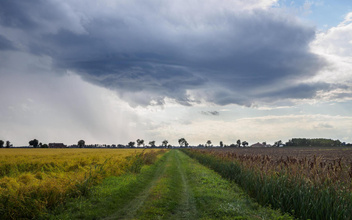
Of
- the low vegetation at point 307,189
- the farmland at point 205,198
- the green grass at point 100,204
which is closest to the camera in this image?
the low vegetation at point 307,189

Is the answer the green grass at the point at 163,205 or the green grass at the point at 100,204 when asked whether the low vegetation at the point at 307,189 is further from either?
the green grass at the point at 100,204

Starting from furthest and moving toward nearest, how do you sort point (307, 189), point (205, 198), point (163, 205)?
point (205, 198) → point (163, 205) → point (307, 189)

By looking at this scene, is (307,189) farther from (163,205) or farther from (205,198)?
(163,205)

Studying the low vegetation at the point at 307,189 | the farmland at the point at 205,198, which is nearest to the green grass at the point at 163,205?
the farmland at the point at 205,198

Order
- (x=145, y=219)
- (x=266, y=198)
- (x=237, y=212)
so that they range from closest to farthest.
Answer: (x=145, y=219) → (x=237, y=212) → (x=266, y=198)

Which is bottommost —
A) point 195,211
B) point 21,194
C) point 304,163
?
point 195,211

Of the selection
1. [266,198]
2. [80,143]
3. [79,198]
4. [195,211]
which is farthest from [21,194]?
[80,143]

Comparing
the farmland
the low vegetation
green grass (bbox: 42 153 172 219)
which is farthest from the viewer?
green grass (bbox: 42 153 172 219)

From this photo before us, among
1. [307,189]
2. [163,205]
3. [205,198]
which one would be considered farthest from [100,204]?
[307,189]

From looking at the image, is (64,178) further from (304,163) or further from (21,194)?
(304,163)

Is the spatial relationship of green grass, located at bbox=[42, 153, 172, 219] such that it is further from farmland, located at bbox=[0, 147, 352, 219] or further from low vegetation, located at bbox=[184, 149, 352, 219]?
low vegetation, located at bbox=[184, 149, 352, 219]

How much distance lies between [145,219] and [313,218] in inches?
262

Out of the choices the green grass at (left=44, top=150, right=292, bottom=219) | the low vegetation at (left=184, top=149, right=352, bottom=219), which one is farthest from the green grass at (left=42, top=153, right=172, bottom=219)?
the low vegetation at (left=184, top=149, right=352, bottom=219)

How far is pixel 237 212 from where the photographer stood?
10453mm
